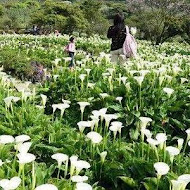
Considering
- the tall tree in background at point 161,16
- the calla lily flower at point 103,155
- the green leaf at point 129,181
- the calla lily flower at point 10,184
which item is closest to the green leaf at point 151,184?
the green leaf at point 129,181

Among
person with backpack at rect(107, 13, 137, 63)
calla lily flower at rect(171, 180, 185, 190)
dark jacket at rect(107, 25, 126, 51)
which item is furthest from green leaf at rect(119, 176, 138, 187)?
dark jacket at rect(107, 25, 126, 51)

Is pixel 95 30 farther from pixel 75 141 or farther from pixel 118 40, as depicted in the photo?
pixel 75 141

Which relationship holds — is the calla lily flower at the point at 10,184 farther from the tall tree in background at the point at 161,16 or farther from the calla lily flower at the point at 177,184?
the tall tree in background at the point at 161,16

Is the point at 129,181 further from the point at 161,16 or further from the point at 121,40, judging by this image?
the point at 161,16

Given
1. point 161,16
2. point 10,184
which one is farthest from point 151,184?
point 161,16

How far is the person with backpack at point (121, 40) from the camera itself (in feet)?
28.5

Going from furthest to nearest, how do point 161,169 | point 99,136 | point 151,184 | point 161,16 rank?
point 161,16, point 99,136, point 151,184, point 161,169

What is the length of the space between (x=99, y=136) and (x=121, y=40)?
5.60 metres

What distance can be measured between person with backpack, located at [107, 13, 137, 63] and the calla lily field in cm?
94

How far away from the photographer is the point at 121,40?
8875 mm

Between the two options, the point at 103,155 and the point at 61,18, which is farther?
the point at 61,18

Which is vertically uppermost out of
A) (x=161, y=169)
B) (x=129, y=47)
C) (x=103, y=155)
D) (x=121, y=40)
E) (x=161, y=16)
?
(x=161, y=16)

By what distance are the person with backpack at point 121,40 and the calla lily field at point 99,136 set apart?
939mm

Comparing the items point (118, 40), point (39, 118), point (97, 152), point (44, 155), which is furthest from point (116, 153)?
point (118, 40)
